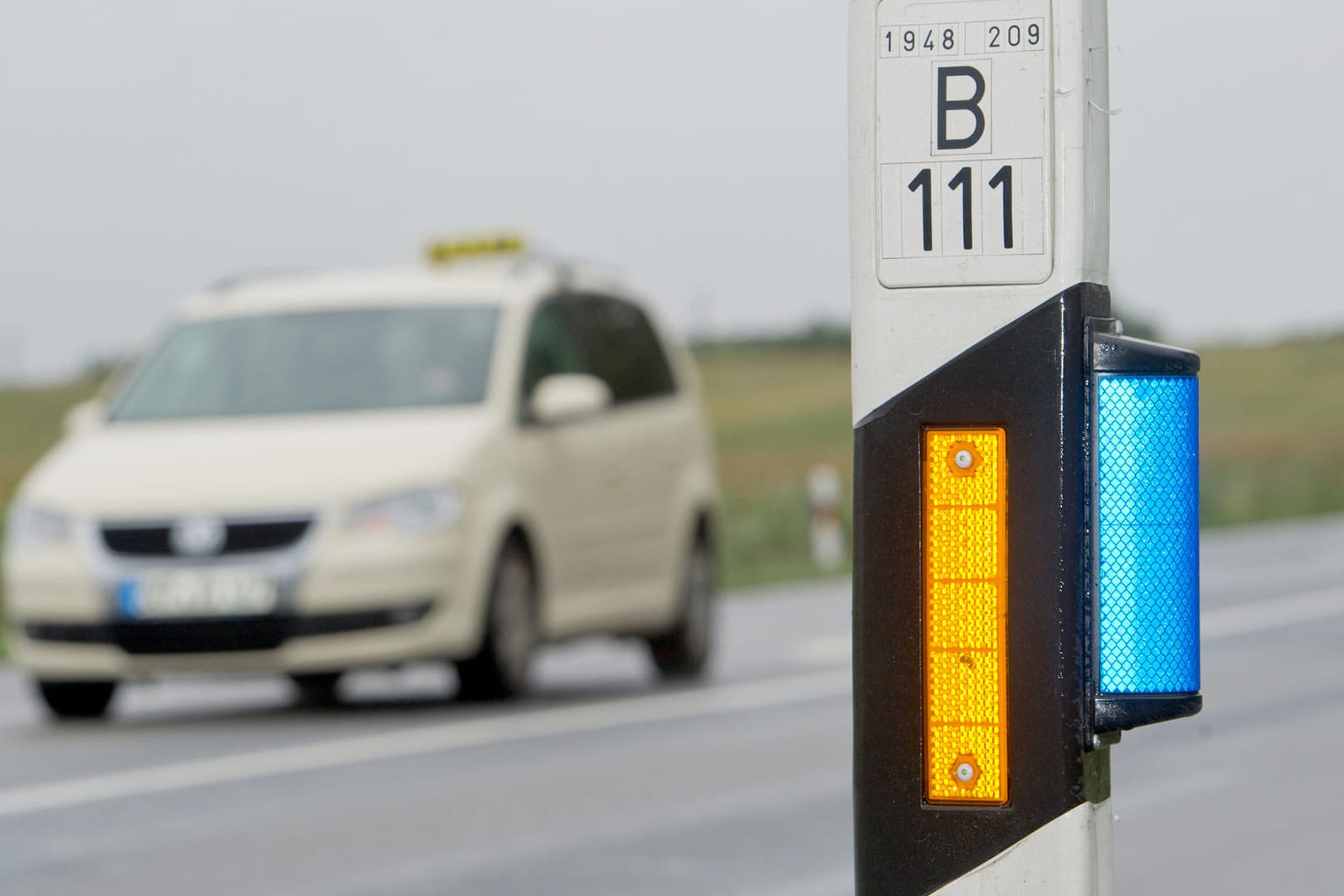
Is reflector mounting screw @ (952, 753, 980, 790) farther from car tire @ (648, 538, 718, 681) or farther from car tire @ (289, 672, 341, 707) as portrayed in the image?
car tire @ (648, 538, 718, 681)

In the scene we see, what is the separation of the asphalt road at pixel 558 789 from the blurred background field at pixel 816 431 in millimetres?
11208

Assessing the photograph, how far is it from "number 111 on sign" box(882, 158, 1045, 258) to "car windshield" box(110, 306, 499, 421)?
917 centimetres

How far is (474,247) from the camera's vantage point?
42.9ft

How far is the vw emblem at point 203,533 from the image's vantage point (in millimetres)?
10852

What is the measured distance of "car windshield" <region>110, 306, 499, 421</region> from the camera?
11805mm

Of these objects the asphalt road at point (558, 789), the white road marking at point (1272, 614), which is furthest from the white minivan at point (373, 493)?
the white road marking at point (1272, 614)

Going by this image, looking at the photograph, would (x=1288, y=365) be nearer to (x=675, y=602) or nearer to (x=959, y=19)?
(x=675, y=602)

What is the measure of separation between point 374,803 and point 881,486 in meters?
6.41

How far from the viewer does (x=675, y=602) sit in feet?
42.7

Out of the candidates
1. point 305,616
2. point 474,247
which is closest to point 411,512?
point 305,616

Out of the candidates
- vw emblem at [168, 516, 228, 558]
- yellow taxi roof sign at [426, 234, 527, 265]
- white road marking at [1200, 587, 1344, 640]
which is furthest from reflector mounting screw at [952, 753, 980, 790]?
white road marking at [1200, 587, 1344, 640]

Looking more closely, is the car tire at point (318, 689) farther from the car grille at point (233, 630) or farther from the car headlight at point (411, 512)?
the car headlight at point (411, 512)

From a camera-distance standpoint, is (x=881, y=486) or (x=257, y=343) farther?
(x=257, y=343)

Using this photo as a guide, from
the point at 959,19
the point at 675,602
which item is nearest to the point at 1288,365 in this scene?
the point at 675,602
